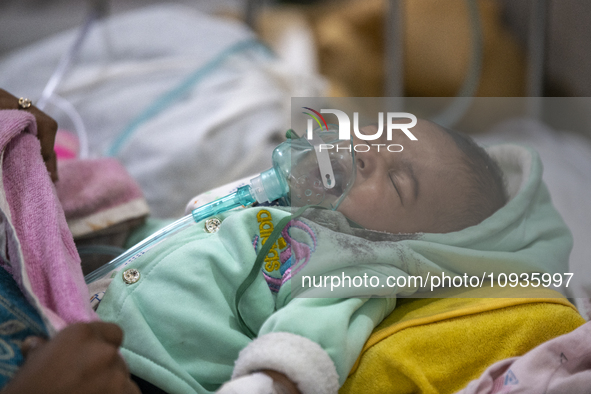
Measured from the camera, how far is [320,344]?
0.65m

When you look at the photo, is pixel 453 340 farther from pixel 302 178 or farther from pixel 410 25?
pixel 410 25

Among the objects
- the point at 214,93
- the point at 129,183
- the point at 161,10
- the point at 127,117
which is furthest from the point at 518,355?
the point at 161,10

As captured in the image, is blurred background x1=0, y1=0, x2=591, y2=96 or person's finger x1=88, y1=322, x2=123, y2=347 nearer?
person's finger x1=88, y1=322, x2=123, y2=347

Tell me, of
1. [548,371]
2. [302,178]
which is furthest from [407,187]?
[548,371]

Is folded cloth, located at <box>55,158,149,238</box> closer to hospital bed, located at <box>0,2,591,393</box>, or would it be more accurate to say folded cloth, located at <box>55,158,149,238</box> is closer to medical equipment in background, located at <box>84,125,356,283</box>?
medical equipment in background, located at <box>84,125,356,283</box>

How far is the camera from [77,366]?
478mm

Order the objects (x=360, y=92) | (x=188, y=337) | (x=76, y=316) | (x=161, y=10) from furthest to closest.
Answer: (x=360, y=92), (x=161, y=10), (x=188, y=337), (x=76, y=316)

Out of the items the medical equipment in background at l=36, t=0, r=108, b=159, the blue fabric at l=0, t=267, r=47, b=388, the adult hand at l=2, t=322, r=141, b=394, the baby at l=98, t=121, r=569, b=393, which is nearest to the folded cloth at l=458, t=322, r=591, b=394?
the baby at l=98, t=121, r=569, b=393

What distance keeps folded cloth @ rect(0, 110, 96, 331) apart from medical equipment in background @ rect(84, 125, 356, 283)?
138 mm

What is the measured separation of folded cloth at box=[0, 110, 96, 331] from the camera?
1.95 ft

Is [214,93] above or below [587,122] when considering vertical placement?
above

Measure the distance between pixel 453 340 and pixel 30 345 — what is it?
563mm

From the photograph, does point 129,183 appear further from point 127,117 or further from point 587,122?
point 587,122

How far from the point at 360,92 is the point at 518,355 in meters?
1.64
